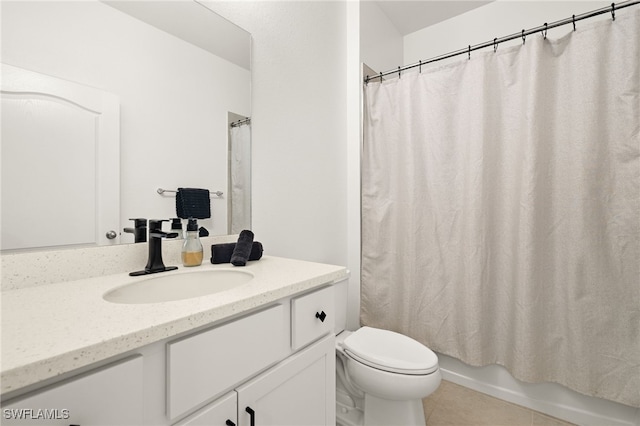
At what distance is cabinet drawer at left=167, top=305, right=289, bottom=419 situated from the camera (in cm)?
54

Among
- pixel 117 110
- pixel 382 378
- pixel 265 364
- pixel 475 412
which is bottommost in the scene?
pixel 475 412

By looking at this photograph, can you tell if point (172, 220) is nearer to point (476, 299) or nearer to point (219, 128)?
point (219, 128)

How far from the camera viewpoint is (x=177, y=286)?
89 cm

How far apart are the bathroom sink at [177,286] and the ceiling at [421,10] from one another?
2123 mm

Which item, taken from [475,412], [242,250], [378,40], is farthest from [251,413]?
[378,40]

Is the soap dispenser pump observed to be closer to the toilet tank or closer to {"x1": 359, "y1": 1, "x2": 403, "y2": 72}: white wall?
the toilet tank

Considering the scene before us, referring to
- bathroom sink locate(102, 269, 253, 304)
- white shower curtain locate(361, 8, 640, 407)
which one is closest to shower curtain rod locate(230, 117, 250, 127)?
bathroom sink locate(102, 269, 253, 304)

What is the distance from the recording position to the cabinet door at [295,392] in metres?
0.68

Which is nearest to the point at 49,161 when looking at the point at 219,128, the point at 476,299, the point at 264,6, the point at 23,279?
the point at 23,279

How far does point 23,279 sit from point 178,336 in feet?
1.61

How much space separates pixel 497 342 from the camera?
157cm

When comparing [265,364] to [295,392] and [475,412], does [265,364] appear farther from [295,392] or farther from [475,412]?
[475,412]

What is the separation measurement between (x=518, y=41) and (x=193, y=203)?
2.41 meters

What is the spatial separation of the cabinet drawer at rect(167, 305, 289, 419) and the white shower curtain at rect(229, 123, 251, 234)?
57cm
